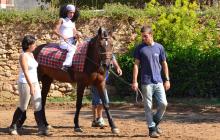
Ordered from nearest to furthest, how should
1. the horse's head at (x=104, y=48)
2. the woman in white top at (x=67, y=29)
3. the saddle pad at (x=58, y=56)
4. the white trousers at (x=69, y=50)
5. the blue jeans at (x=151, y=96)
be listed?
the blue jeans at (x=151, y=96) < the horse's head at (x=104, y=48) < the saddle pad at (x=58, y=56) < the white trousers at (x=69, y=50) < the woman in white top at (x=67, y=29)

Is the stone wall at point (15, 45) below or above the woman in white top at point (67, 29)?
below

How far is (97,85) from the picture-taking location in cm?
1070

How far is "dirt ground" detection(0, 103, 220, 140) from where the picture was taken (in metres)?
10.3

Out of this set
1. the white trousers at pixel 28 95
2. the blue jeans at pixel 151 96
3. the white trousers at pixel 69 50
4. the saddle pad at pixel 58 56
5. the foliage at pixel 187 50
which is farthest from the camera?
the foliage at pixel 187 50

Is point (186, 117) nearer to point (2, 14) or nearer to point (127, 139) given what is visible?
point (127, 139)

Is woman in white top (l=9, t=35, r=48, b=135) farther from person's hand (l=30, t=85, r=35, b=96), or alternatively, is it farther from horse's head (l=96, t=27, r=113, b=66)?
horse's head (l=96, t=27, r=113, b=66)

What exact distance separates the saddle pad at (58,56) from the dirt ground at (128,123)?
135cm

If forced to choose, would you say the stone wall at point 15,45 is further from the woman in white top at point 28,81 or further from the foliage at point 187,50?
the woman in white top at point 28,81

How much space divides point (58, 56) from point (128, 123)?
232 centimetres

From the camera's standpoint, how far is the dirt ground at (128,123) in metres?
10.3

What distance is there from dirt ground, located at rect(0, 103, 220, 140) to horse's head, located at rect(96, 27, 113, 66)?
1450 millimetres

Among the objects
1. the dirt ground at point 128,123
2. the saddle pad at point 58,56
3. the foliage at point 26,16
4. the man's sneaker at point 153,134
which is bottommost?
the dirt ground at point 128,123

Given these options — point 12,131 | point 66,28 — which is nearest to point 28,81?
point 12,131

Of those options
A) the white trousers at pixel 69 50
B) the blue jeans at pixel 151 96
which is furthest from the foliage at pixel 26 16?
the blue jeans at pixel 151 96
